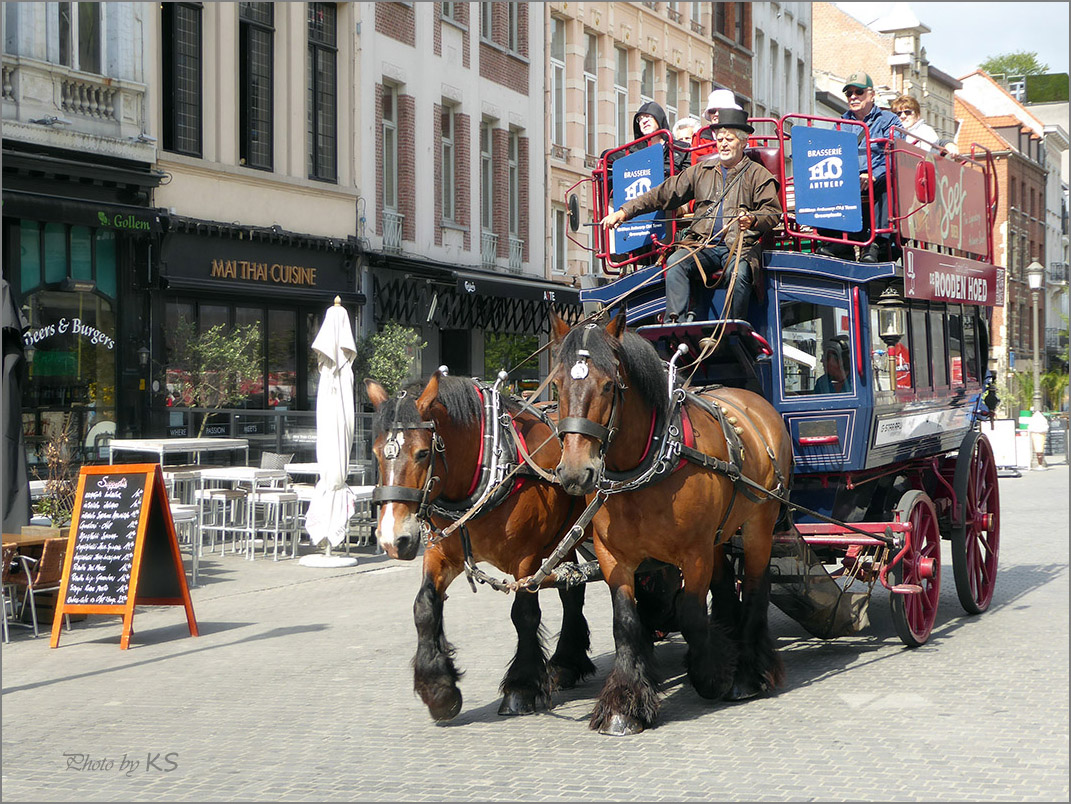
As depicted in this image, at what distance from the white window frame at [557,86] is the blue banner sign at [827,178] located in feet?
70.5

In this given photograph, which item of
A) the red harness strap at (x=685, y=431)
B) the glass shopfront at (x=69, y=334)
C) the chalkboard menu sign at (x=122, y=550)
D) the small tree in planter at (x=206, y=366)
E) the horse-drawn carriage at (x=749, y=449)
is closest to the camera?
the horse-drawn carriage at (x=749, y=449)

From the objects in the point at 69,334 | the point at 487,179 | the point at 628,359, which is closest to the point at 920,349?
the point at 628,359

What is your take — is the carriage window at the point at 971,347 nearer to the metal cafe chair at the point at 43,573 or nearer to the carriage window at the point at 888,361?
the carriage window at the point at 888,361

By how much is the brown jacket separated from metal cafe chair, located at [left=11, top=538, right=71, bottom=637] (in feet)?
15.8

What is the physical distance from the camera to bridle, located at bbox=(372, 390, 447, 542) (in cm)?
605

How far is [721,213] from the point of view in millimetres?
8391

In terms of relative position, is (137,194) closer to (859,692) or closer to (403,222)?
(403,222)

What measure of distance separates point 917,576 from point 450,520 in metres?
3.63

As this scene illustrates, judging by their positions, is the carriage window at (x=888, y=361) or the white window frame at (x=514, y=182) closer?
the carriage window at (x=888, y=361)

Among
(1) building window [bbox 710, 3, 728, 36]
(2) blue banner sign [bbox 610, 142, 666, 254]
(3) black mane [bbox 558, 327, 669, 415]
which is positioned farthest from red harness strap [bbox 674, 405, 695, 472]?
(1) building window [bbox 710, 3, 728, 36]

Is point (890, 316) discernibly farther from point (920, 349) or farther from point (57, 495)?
point (57, 495)

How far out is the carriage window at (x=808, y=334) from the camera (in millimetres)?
8500

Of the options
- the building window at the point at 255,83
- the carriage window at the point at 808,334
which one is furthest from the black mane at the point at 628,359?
the building window at the point at 255,83

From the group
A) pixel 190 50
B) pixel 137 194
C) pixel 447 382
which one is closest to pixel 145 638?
pixel 447 382
